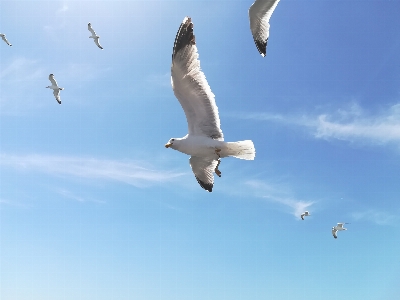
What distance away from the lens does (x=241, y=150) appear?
430 inches

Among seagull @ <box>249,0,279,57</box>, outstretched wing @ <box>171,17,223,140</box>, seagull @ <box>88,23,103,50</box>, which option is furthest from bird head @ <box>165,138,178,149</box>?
seagull @ <box>88,23,103,50</box>

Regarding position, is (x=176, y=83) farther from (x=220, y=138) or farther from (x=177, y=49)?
(x=220, y=138)

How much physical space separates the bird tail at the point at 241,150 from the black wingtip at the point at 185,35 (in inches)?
99.4

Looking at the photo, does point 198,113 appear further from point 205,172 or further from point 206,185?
point 206,185

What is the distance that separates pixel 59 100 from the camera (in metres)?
28.9

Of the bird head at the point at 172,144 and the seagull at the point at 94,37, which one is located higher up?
the seagull at the point at 94,37

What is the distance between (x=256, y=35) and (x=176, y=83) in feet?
12.8

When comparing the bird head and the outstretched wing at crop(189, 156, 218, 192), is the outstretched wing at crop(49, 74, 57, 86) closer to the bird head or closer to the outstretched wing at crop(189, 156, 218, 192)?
the outstretched wing at crop(189, 156, 218, 192)

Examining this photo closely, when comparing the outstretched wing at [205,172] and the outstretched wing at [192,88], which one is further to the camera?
the outstretched wing at [205,172]

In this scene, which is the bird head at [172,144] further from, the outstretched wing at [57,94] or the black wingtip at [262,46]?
the outstretched wing at [57,94]

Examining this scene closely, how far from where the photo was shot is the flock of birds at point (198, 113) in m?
9.96

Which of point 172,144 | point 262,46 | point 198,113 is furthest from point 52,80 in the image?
point 198,113

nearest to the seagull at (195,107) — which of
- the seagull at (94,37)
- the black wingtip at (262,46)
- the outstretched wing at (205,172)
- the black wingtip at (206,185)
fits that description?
the outstretched wing at (205,172)

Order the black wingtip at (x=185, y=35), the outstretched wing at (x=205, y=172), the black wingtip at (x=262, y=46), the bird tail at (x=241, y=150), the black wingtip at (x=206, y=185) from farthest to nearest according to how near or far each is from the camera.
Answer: the black wingtip at (x=206, y=185) → the outstretched wing at (x=205, y=172) → the black wingtip at (x=262, y=46) → the bird tail at (x=241, y=150) → the black wingtip at (x=185, y=35)
